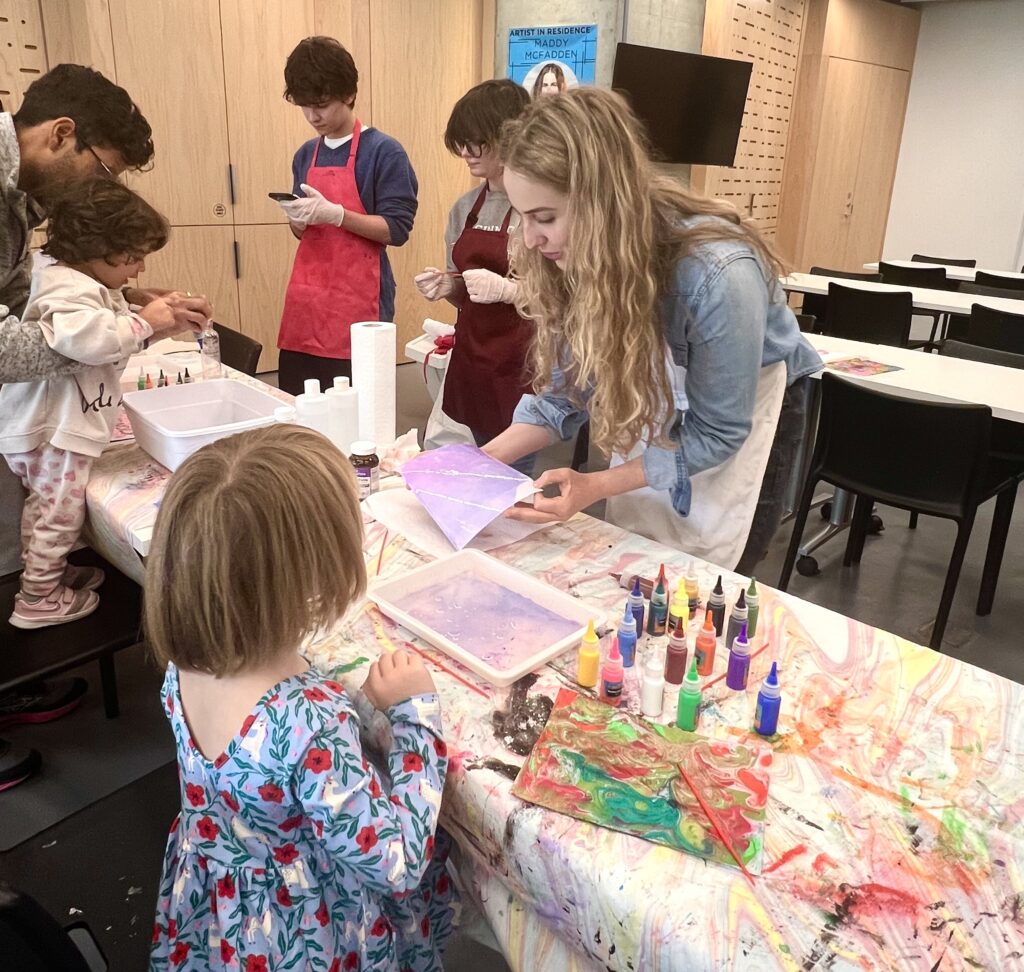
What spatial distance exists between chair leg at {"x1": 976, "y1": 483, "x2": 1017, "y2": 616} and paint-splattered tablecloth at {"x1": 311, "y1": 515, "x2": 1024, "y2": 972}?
1.92 m

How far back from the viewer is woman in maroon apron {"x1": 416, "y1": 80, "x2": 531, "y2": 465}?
215 cm

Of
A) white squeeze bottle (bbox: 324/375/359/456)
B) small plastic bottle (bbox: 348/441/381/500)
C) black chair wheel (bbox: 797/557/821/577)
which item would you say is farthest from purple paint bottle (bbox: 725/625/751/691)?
black chair wheel (bbox: 797/557/821/577)

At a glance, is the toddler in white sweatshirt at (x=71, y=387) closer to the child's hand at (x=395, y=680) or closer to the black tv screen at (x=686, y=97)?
the child's hand at (x=395, y=680)

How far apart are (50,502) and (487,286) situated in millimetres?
1179

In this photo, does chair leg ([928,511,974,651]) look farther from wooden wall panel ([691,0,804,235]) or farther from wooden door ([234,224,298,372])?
wooden wall panel ([691,0,804,235])

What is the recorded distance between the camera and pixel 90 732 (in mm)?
2072

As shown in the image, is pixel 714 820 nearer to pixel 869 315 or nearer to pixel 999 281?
pixel 869 315

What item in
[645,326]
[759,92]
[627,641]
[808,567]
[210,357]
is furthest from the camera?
[759,92]

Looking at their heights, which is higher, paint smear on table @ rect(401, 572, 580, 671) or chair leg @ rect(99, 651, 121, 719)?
paint smear on table @ rect(401, 572, 580, 671)

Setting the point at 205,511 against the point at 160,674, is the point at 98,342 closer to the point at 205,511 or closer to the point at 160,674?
the point at 205,511

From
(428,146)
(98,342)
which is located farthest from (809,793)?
(428,146)

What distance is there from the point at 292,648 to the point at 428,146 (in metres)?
5.34

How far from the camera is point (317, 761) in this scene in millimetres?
899

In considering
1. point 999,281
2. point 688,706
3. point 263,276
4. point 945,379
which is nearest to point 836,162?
point 999,281
